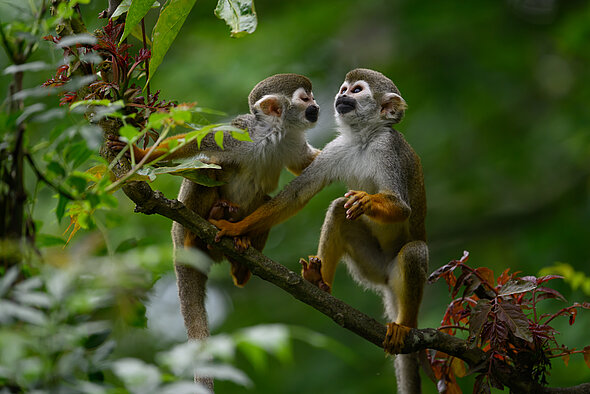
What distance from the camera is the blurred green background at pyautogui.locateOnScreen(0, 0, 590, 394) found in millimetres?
9992

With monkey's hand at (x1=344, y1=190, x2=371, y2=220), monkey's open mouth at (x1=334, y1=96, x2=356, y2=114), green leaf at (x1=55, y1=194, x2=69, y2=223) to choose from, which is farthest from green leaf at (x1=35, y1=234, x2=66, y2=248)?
monkey's open mouth at (x1=334, y1=96, x2=356, y2=114)

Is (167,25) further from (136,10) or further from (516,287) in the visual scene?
(516,287)

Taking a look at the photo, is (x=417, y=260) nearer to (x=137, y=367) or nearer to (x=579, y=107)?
(x=137, y=367)

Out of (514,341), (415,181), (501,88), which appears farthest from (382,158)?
(501,88)

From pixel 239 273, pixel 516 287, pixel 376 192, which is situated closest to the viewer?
pixel 516 287

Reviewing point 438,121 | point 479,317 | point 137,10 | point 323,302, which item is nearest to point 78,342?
point 137,10

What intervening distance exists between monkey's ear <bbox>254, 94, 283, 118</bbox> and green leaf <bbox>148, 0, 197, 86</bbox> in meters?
1.79

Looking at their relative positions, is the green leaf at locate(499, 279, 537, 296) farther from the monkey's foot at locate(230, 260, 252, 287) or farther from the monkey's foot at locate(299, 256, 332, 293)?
the monkey's foot at locate(230, 260, 252, 287)

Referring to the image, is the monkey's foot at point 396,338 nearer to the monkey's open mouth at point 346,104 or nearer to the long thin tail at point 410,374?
the long thin tail at point 410,374

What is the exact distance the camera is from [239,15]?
4043mm

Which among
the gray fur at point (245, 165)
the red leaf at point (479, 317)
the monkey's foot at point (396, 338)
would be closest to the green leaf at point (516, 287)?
the red leaf at point (479, 317)

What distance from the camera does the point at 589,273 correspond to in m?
9.05

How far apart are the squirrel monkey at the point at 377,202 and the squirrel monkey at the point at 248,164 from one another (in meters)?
0.33

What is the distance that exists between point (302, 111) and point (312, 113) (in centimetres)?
9
